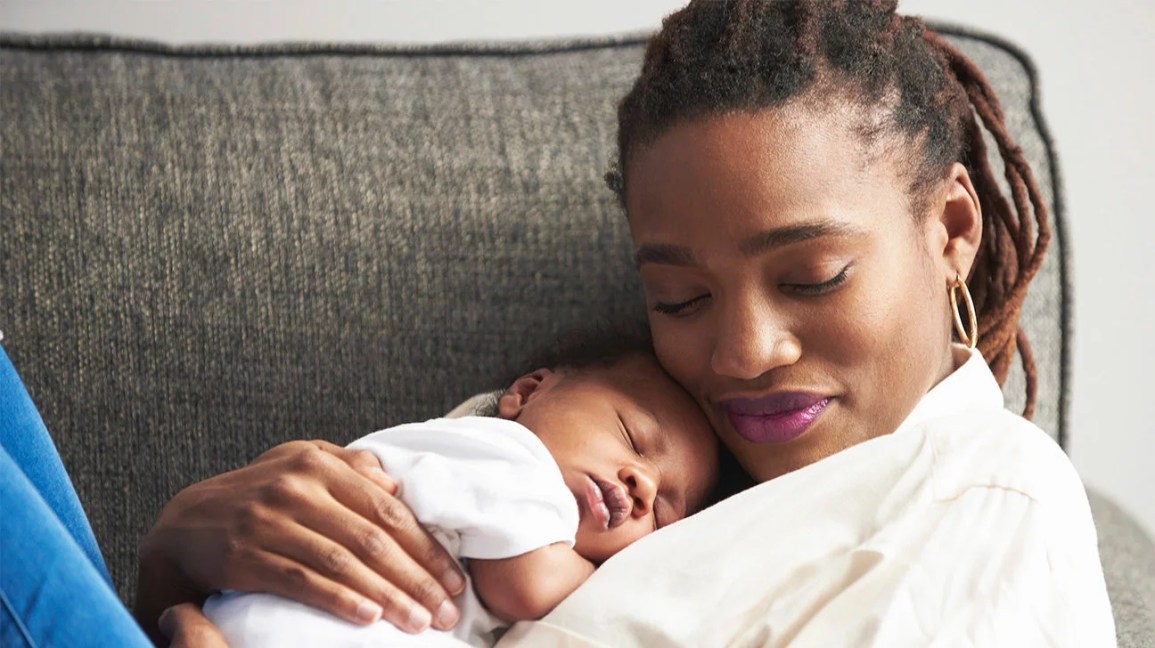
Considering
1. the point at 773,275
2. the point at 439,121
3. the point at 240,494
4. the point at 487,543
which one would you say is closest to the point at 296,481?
the point at 240,494

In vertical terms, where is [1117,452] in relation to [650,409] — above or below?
below

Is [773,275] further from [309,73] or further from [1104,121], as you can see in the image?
[1104,121]

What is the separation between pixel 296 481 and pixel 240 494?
6 cm

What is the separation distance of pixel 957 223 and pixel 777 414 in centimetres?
27

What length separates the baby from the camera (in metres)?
0.97

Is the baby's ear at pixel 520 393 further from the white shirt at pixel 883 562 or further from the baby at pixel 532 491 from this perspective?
the white shirt at pixel 883 562

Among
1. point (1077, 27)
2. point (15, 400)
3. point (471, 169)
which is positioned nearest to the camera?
point (15, 400)

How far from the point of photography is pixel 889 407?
3.76 ft

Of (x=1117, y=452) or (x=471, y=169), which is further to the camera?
(x=1117, y=452)

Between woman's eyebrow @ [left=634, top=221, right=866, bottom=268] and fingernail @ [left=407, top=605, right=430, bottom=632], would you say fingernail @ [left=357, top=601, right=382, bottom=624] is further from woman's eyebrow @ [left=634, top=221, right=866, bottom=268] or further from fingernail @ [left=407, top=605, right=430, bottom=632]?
woman's eyebrow @ [left=634, top=221, right=866, bottom=268]

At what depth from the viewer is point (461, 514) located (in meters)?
0.97

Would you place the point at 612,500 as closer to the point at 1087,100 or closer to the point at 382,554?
the point at 382,554

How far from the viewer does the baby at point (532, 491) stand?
0.97 meters

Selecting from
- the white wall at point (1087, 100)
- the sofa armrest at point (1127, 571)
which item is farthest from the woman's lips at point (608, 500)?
the white wall at point (1087, 100)
